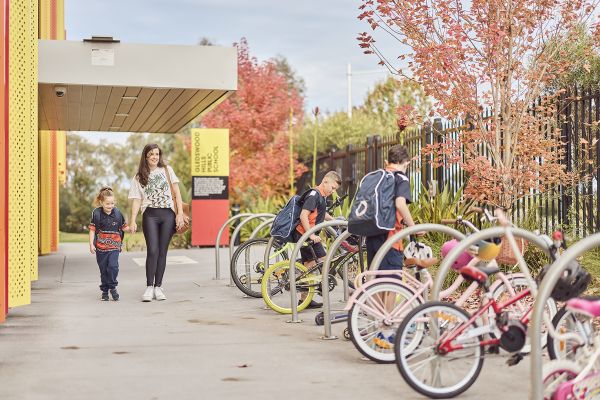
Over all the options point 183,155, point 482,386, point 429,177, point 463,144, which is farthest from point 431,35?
point 183,155

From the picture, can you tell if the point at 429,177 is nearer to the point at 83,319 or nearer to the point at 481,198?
the point at 481,198

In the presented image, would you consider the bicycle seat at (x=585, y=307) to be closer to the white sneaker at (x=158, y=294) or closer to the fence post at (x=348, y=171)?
the white sneaker at (x=158, y=294)

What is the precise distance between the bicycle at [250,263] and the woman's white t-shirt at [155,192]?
0.95 metres

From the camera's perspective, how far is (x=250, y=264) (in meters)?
10.6

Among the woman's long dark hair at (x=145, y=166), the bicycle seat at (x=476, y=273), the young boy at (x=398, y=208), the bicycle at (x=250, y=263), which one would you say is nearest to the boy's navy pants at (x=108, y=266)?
the woman's long dark hair at (x=145, y=166)

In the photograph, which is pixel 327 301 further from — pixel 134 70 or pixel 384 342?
pixel 134 70

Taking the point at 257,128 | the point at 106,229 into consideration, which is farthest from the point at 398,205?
the point at 257,128

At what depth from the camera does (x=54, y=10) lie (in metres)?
20.2

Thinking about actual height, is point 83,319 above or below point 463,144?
below

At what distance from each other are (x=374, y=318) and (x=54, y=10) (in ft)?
51.8

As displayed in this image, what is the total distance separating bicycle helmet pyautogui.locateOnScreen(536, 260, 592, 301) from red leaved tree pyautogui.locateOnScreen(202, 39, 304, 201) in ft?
70.8

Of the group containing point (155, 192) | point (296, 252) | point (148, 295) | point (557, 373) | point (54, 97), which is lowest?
point (148, 295)

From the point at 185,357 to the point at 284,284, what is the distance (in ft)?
8.30

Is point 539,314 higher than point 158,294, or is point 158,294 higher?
point 539,314
